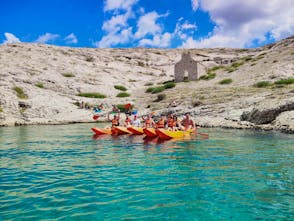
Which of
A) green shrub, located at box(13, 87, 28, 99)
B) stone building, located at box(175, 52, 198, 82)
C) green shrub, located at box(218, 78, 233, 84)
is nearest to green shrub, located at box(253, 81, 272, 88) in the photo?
green shrub, located at box(218, 78, 233, 84)

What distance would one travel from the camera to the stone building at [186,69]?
61625 mm

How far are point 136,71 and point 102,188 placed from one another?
7588cm

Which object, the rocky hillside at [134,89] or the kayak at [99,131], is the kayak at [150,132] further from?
the rocky hillside at [134,89]

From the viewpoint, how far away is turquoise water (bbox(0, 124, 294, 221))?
6750 mm

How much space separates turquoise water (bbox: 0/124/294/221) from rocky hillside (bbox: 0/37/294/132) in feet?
41.2

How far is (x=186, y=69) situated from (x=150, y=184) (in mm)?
54797

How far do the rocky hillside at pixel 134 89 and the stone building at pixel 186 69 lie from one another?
1.94 metres

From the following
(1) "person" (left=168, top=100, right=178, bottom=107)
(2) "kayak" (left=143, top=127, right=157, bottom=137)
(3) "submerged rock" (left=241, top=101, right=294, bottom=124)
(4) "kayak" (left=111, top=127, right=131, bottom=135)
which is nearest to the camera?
(2) "kayak" (left=143, top=127, right=157, bottom=137)

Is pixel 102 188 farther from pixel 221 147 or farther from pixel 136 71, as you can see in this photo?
pixel 136 71

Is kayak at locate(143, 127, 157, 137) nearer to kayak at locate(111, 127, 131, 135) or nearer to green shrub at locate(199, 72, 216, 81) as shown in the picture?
kayak at locate(111, 127, 131, 135)

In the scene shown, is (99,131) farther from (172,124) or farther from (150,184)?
(150,184)

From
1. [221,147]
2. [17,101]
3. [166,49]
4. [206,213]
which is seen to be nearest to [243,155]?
[221,147]

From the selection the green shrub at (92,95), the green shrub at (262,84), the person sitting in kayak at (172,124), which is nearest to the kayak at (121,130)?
the person sitting in kayak at (172,124)

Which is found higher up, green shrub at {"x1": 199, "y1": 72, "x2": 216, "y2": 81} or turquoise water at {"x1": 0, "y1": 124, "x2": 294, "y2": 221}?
green shrub at {"x1": 199, "y1": 72, "x2": 216, "y2": 81}
